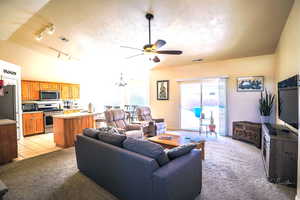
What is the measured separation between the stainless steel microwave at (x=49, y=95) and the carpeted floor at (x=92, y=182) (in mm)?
3170

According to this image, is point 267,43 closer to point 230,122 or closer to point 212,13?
point 212,13

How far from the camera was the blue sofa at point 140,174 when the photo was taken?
147cm

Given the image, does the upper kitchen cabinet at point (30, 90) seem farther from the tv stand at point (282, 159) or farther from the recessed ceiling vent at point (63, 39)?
the tv stand at point (282, 159)

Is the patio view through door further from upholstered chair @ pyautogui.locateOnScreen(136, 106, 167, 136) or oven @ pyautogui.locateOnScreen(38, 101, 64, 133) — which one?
oven @ pyautogui.locateOnScreen(38, 101, 64, 133)

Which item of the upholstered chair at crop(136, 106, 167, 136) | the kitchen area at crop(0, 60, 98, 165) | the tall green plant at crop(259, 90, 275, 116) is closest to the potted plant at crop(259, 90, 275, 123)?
the tall green plant at crop(259, 90, 275, 116)

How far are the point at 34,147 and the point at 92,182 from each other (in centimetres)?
288

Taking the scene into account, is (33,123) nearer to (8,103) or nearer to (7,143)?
(8,103)

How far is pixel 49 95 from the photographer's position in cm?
594

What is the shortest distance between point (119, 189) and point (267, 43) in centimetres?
476

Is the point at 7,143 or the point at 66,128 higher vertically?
the point at 66,128

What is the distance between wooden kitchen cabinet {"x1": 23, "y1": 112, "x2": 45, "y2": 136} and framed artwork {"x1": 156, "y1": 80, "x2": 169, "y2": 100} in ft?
15.6

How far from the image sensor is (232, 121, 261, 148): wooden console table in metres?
3.96

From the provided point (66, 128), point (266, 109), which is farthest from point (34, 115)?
point (266, 109)

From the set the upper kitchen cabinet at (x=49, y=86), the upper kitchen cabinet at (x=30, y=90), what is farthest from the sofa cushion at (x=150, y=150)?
the upper kitchen cabinet at (x=49, y=86)
